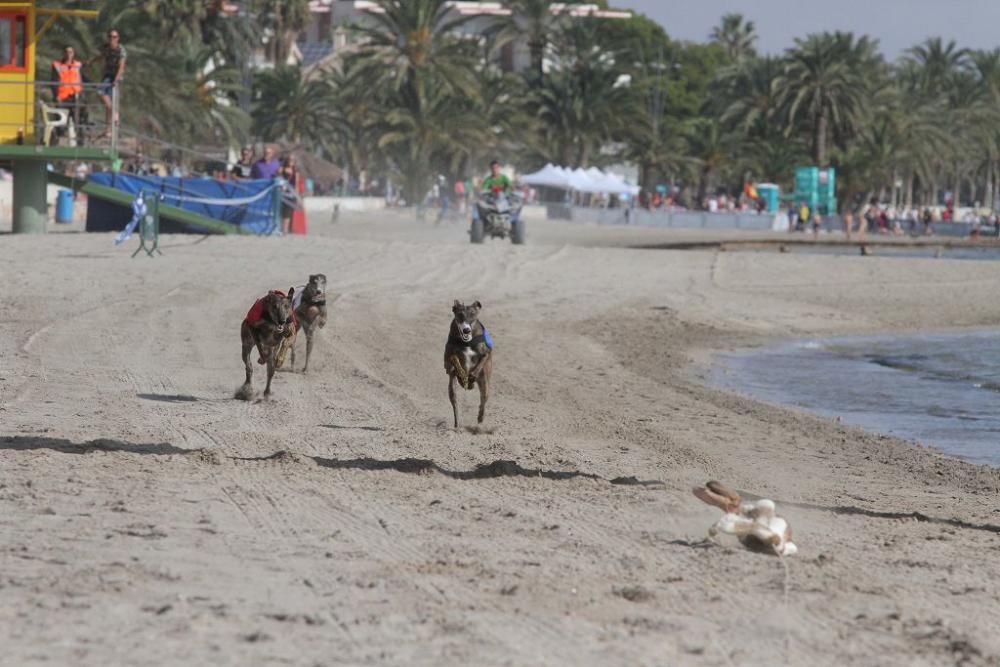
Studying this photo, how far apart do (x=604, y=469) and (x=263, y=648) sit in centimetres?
503

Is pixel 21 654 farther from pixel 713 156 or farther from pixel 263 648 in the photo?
pixel 713 156

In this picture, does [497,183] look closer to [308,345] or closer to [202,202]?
[202,202]

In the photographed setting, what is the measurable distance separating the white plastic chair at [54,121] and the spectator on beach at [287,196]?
14.5 ft

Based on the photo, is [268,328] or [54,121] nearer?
[268,328]

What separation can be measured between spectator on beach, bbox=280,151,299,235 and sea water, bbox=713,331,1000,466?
44.4ft

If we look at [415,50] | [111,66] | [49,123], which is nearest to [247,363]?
[111,66]

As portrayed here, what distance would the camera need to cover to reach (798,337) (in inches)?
921

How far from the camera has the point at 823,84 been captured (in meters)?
80.5

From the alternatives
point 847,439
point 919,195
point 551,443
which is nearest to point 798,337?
point 847,439

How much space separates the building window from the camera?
99.3 ft

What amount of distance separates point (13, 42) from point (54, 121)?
157 centimetres

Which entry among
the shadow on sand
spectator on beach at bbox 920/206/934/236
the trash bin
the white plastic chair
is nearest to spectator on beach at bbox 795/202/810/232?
spectator on beach at bbox 920/206/934/236

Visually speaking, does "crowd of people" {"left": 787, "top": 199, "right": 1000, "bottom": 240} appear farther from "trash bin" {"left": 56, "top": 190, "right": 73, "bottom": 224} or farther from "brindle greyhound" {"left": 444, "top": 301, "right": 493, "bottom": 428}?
"brindle greyhound" {"left": 444, "top": 301, "right": 493, "bottom": 428}

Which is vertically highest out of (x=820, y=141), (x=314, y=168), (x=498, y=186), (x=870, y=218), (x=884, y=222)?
(x=820, y=141)
